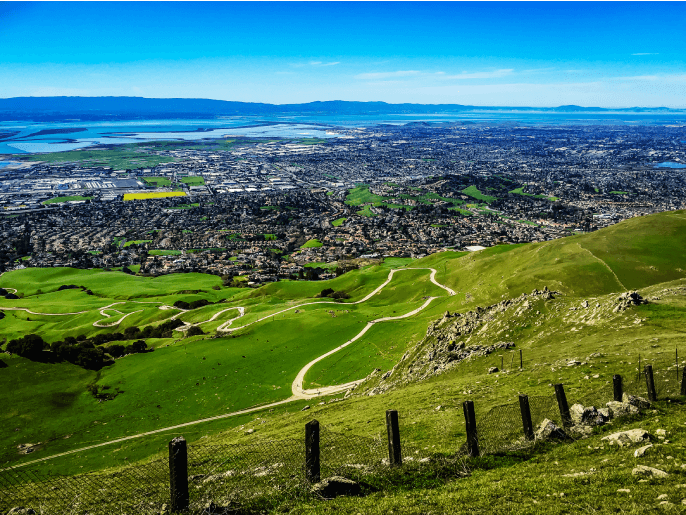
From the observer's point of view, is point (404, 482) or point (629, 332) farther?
point (629, 332)

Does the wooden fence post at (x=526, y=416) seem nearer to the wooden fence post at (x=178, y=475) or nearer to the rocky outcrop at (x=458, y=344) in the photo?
the wooden fence post at (x=178, y=475)

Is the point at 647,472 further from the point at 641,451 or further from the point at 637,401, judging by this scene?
the point at 637,401

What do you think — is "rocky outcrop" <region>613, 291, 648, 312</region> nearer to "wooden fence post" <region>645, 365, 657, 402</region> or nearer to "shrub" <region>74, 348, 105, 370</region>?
"wooden fence post" <region>645, 365, 657, 402</region>

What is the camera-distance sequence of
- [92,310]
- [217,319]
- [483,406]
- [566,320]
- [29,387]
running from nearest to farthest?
[483,406], [566,320], [29,387], [217,319], [92,310]

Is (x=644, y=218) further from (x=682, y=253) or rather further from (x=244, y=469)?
(x=244, y=469)

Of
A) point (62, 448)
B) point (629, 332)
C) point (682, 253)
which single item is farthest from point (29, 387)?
point (682, 253)

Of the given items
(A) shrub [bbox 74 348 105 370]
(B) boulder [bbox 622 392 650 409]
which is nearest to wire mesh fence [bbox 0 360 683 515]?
(B) boulder [bbox 622 392 650 409]
